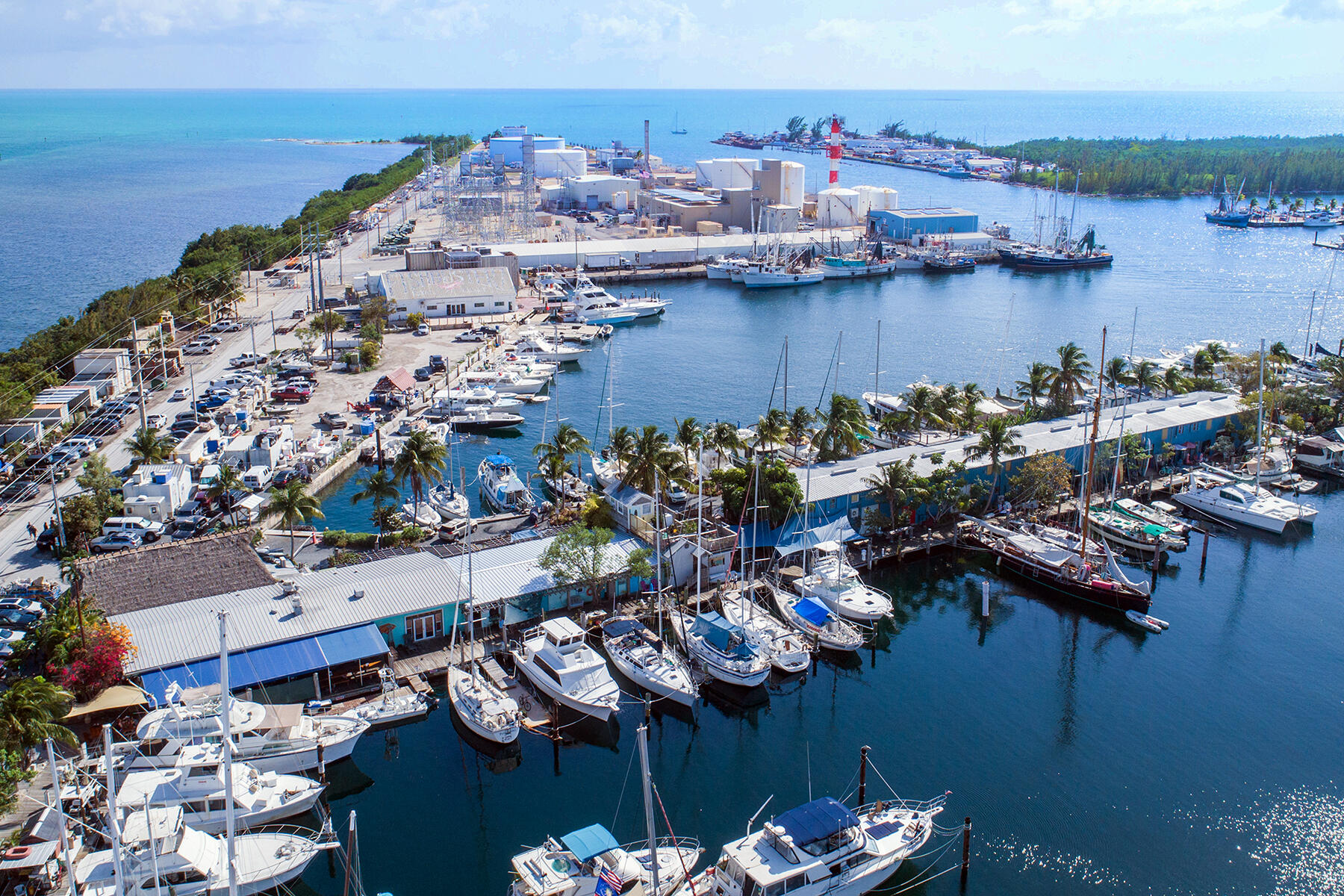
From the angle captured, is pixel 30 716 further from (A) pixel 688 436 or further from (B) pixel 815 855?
(A) pixel 688 436

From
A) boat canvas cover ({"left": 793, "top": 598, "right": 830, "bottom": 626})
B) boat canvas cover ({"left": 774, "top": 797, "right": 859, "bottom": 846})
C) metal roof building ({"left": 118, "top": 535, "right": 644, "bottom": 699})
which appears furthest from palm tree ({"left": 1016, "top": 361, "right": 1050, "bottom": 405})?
boat canvas cover ({"left": 774, "top": 797, "right": 859, "bottom": 846})

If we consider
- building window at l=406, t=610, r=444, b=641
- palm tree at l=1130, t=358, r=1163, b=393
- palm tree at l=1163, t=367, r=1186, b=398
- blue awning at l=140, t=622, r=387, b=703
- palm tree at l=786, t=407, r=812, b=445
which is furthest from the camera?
palm tree at l=1163, t=367, r=1186, b=398

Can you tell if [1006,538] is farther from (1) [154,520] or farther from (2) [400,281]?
(2) [400,281]

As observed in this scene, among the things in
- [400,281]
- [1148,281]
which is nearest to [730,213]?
[1148,281]

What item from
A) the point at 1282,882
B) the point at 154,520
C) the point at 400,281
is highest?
the point at 400,281

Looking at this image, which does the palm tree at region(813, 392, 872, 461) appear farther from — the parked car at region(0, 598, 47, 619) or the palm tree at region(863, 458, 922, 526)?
the parked car at region(0, 598, 47, 619)

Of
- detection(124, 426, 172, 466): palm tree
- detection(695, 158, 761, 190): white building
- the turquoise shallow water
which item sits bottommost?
the turquoise shallow water
